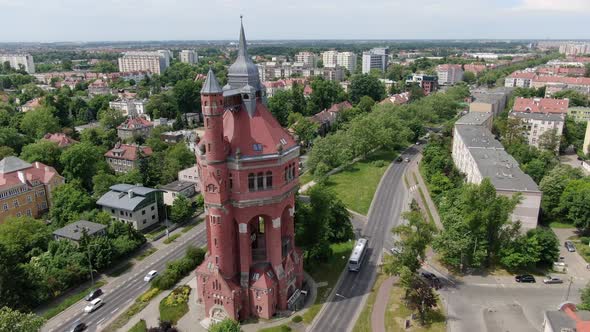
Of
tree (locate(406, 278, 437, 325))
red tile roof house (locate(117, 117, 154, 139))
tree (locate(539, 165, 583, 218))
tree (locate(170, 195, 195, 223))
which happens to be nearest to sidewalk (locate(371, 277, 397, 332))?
tree (locate(406, 278, 437, 325))

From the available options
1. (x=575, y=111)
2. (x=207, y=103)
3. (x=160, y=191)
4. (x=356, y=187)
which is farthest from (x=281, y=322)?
(x=575, y=111)

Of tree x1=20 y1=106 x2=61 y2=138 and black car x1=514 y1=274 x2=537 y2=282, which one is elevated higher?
tree x1=20 y1=106 x2=61 y2=138

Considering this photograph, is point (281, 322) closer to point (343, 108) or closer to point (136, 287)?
point (136, 287)

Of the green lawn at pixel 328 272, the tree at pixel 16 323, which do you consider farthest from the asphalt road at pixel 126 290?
the green lawn at pixel 328 272

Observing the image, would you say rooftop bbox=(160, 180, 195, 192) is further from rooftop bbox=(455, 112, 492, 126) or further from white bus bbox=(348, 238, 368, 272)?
rooftop bbox=(455, 112, 492, 126)

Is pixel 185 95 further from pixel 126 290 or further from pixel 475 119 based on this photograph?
pixel 126 290

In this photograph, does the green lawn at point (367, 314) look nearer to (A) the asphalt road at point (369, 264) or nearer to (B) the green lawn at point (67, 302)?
(A) the asphalt road at point (369, 264)
